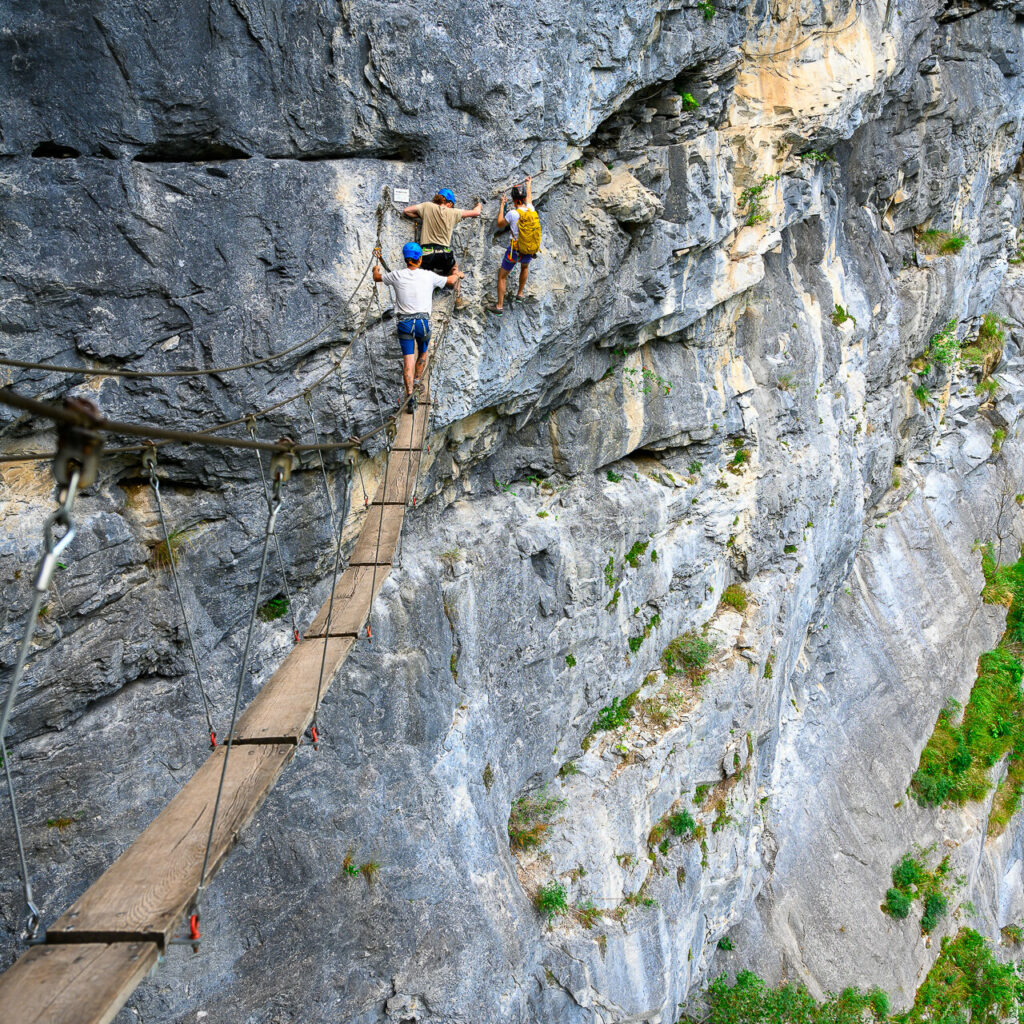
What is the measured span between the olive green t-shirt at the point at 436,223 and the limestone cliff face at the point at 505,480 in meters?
0.25

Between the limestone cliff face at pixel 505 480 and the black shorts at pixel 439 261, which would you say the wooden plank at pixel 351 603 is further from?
the black shorts at pixel 439 261

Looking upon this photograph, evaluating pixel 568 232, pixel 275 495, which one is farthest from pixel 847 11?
pixel 275 495

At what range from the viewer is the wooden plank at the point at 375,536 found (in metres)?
6.25

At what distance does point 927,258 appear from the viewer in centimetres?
1673

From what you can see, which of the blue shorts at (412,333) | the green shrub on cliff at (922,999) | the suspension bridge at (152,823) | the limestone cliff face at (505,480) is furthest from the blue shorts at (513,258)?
the green shrub on cliff at (922,999)

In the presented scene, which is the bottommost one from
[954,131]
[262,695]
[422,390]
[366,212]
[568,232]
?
[262,695]

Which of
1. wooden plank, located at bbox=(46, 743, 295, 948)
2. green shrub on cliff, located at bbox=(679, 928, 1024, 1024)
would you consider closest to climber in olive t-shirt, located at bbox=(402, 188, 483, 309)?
wooden plank, located at bbox=(46, 743, 295, 948)

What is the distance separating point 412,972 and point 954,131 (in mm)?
17156

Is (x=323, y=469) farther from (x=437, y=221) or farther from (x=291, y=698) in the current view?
(x=291, y=698)

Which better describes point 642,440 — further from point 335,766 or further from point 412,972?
point 412,972

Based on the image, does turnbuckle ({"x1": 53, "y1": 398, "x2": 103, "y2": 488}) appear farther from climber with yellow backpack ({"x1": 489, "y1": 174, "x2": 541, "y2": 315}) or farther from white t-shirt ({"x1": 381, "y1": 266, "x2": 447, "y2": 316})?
climber with yellow backpack ({"x1": 489, "y1": 174, "x2": 541, "y2": 315})

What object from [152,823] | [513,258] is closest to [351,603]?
[152,823]

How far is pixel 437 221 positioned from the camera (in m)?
6.99

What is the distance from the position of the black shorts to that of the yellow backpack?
0.63 m
